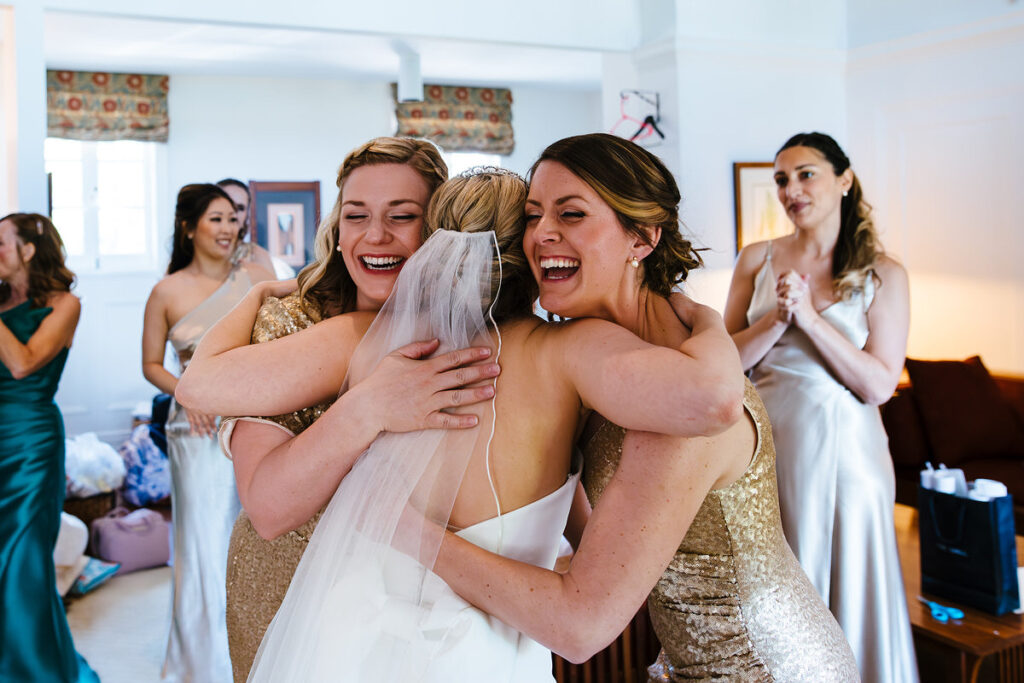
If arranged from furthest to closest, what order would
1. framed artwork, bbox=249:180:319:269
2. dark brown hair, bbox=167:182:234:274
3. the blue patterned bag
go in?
framed artwork, bbox=249:180:319:269 → the blue patterned bag → dark brown hair, bbox=167:182:234:274

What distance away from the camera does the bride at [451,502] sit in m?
1.35

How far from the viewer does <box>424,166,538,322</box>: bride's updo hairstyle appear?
4.92 feet

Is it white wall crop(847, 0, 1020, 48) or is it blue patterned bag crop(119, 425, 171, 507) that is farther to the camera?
blue patterned bag crop(119, 425, 171, 507)

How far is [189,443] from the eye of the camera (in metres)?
3.59

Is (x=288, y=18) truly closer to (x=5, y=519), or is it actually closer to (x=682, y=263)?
(x=5, y=519)

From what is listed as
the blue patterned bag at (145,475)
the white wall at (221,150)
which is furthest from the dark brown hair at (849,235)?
the white wall at (221,150)

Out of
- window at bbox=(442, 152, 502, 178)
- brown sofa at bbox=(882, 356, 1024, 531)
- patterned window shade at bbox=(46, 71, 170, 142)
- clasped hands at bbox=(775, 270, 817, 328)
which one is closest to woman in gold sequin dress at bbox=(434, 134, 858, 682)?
clasped hands at bbox=(775, 270, 817, 328)

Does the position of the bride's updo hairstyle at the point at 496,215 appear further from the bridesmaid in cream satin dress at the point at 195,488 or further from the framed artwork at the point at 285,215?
the framed artwork at the point at 285,215

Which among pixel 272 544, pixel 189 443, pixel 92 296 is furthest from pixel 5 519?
pixel 92 296

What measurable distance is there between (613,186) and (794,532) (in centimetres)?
186

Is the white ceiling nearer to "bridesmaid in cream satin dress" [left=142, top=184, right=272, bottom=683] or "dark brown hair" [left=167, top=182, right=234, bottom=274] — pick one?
"dark brown hair" [left=167, top=182, right=234, bottom=274]

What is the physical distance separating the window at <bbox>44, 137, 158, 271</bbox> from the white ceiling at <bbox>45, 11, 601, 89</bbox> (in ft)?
2.38

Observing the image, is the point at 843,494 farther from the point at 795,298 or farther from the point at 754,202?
the point at 754,202

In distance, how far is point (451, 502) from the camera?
1.38 metres
